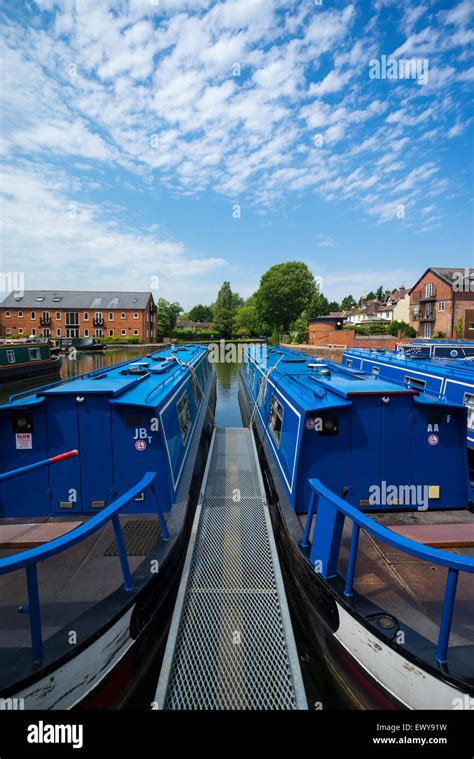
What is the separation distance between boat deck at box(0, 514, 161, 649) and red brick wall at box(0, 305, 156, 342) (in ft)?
169

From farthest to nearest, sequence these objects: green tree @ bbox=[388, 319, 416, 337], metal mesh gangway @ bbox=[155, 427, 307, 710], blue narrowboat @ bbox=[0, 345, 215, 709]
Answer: green tree @ bbox=[388, 319, 416, 337], metal mesh gangway @ bbox=[155, 427, 307, 710], blue narrowboat @ bbox=[0, 345, 215, 709]

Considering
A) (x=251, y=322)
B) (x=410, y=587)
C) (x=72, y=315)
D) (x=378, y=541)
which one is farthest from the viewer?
(x=251, y=322)


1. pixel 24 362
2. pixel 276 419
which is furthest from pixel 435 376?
pixel 24 362

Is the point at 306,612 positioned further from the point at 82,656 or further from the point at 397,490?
the point at 82,656

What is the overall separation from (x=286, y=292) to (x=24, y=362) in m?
41.2

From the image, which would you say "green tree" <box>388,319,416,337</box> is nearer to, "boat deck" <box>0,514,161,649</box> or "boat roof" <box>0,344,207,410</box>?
"boat roof" <box>0,344,207,410</box>

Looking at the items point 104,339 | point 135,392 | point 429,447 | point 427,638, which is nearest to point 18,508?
point 135,392

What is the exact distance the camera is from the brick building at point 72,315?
52.2 metres

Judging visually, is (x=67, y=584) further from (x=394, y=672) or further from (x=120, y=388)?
(x=394, y=672)

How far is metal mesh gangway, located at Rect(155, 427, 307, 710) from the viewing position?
3092 millimetres

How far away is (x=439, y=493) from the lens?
4.77 meters

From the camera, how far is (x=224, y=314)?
72875 mm

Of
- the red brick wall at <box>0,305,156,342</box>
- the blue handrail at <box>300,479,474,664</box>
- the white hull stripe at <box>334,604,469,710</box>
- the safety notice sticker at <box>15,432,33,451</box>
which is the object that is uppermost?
the red brick wall at <box>0,305,156,342</box>

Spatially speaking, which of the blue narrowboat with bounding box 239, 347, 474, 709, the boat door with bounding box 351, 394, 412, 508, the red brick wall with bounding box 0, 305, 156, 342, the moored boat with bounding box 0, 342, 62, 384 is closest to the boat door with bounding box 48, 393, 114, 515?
the blue narrowboat with bounding box 239, 347, 474, 709
